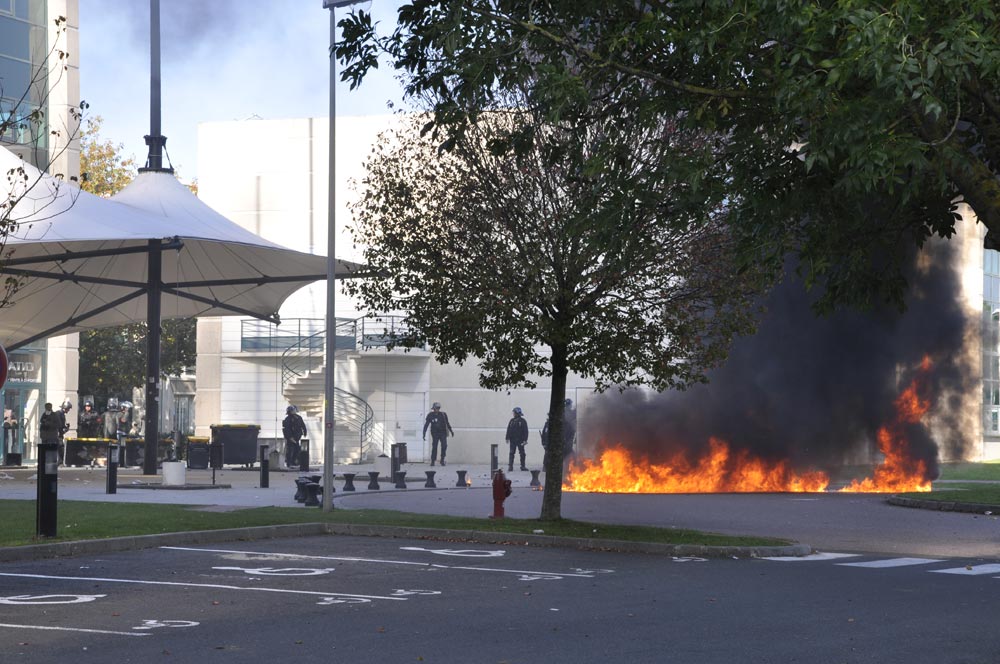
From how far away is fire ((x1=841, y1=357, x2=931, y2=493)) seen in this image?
29797 mm

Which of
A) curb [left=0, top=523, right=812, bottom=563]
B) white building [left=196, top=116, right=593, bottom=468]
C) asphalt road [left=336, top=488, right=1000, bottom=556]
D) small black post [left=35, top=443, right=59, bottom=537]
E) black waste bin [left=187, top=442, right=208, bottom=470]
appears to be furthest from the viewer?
white building [left=196, top=116, right=593, bottom=468]

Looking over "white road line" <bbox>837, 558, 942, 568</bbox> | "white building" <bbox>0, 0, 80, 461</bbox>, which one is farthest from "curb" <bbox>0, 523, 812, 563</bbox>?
"white building" <bbox>0, 0, 80, 461</bbox>

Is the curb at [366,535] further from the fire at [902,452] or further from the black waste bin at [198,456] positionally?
the black waste bin at [198,456]

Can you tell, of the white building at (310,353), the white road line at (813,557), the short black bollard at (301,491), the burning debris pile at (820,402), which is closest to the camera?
the white road line at (813,557)

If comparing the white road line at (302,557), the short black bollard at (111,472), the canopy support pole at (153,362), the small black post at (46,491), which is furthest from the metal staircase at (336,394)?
the small black post at (46,491)

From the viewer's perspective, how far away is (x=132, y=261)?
110 feet

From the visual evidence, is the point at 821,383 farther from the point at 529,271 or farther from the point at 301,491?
the point at 529,271

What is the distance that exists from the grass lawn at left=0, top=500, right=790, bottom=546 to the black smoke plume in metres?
13.1

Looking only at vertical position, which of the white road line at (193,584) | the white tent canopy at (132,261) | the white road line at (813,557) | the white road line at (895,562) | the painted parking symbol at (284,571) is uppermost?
the white tent canopy at (132,261)

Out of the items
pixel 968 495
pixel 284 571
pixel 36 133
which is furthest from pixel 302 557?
pixel 36 133

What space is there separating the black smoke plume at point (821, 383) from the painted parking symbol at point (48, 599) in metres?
21.0

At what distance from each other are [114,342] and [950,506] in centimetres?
Result: 4001

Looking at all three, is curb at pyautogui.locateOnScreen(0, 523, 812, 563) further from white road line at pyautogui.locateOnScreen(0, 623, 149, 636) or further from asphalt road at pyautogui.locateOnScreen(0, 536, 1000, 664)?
white road line at pyautogui.locateOnScreen(0, 623, 149, 636)

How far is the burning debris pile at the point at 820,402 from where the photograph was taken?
30484mm
